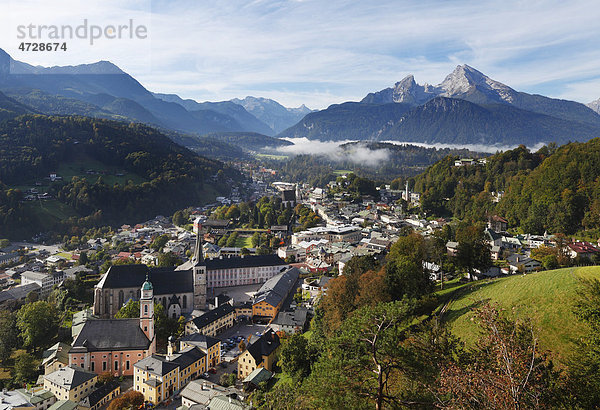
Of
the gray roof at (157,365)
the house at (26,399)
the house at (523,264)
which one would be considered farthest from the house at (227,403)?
the house at (523,264)

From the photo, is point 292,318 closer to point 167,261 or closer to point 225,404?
point 225,404

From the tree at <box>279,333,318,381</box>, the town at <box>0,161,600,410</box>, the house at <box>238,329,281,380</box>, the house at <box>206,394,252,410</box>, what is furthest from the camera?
the house at <box>238,329,281,380</box>

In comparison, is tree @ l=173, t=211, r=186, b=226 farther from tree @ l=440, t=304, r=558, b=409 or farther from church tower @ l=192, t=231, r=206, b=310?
tree @ l=440, t=304, r=558, b=409

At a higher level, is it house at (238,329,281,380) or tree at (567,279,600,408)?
tree at (567,279,600,408)

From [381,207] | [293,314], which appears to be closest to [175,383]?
[293,314]

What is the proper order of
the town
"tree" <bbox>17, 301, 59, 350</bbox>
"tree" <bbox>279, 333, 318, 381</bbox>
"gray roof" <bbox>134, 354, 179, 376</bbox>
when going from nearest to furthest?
"tree" <bbox>279, 333, 318, 381</bbox>
"gray roof" <bbox>134, 354, 179, 376</bbox>
the town
"tree" <bbox>17, 301, 59, 350</bbox>

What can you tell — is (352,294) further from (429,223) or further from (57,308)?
(429,223)

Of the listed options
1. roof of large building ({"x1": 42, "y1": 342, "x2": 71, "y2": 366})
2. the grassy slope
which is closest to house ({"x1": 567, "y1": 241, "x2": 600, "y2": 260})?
the grassy slope
